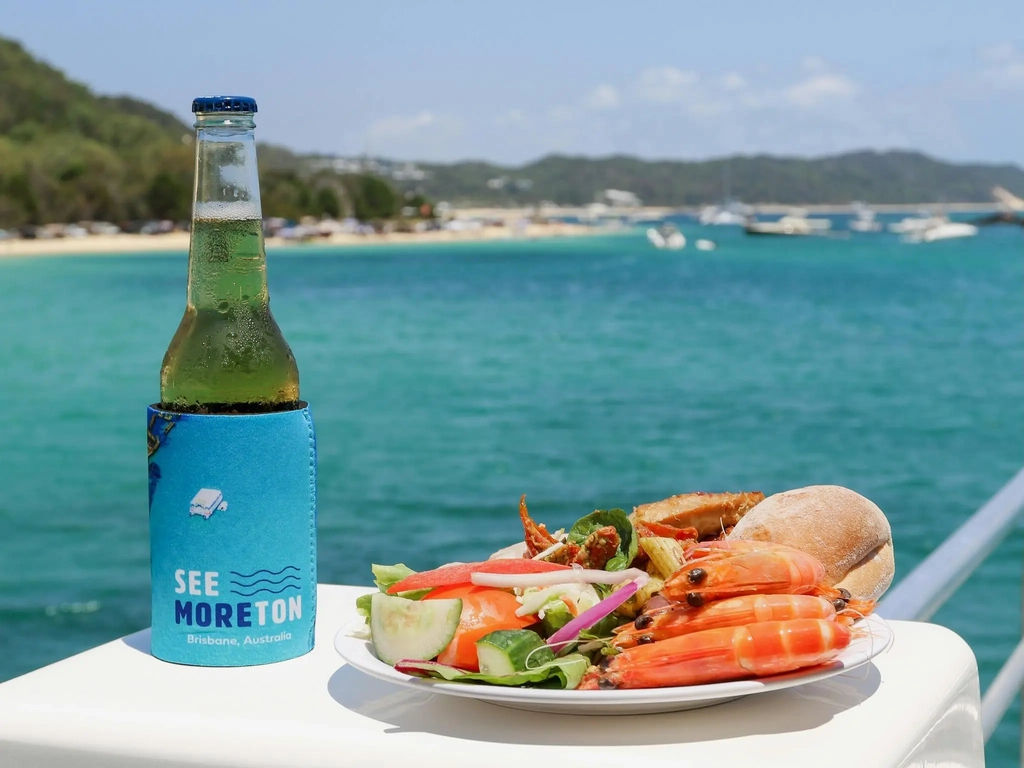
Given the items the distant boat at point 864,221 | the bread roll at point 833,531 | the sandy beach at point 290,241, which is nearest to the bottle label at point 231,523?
the bread roll at point 833,531

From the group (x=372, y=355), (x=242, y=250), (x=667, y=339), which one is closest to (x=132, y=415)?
(x=372, y=355)

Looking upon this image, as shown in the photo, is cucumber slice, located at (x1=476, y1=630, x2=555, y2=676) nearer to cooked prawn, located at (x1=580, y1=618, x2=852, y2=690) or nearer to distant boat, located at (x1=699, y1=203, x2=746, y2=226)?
cooked prawn, located at (x1=580, y1=618, x2=852, y2=690)

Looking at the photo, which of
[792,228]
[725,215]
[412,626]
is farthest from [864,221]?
[412,626]

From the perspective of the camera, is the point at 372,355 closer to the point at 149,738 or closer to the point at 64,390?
the point at 64,390

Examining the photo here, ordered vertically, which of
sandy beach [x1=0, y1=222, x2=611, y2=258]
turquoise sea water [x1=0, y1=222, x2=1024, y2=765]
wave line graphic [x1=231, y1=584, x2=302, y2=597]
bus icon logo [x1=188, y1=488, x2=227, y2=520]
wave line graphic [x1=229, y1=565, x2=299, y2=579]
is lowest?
turquoise sea water [x1=0, y1=222, x2=1024, y2=765]

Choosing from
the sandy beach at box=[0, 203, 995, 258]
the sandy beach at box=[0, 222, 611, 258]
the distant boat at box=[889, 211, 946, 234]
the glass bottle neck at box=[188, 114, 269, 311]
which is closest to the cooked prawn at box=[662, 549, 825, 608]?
the glass bottle neck at box=[188, 114, 269, 311]

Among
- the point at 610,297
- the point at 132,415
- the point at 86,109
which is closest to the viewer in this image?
the point at 132,415
